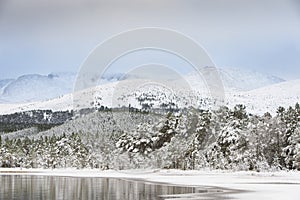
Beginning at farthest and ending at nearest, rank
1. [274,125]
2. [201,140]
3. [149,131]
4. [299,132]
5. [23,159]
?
[23,159] → [149,131] → [201,140] → [274,125] → [299,132]

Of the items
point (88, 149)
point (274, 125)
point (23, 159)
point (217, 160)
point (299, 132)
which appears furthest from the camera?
point (23, 159)

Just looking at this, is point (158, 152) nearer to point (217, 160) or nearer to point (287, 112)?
point (217, 160)

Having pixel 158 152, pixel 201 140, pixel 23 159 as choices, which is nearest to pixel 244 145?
pixel 201 140

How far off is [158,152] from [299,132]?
3192cm

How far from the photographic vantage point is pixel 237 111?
9456 cm

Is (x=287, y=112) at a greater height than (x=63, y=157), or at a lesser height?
greater

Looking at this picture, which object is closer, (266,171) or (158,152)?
(266,171)

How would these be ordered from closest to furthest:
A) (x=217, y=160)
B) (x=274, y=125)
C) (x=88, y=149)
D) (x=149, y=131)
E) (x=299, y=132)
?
(x=299, y=132) → (x=274, y=125) → (x=217, y=160) → (x=149, y=131) → (x=88, y=149)

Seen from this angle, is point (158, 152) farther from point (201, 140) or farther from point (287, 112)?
point (287, 112)

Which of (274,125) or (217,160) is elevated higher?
(274,125)

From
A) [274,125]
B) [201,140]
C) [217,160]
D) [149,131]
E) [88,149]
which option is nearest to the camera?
[274,125]

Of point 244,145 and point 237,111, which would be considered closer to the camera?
point 244,145

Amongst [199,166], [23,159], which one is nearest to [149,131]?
[199,166]

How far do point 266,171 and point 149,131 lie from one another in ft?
124
